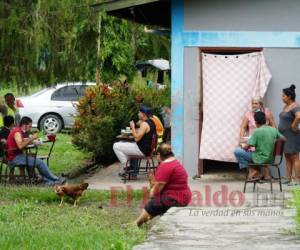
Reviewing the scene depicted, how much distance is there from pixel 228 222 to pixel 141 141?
5.14 meters

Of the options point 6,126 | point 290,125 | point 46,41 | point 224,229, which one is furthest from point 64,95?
point 224,229

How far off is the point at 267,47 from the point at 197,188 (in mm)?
2871

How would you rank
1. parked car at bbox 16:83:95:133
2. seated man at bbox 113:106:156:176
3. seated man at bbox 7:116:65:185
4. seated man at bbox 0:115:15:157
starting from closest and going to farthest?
seated man at bbox 7:116:65:185 < seated man at bbox 0:115:15:157 < seated man at bbox 113:106:156:176 < parked car at bbox 16:83:95:133

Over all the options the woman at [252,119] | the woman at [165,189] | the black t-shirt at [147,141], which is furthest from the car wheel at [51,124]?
the woman at [165,189]

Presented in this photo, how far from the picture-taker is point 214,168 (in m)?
16.1

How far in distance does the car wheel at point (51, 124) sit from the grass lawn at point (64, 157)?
9.46 ft

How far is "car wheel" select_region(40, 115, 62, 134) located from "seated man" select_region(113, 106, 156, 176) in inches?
436

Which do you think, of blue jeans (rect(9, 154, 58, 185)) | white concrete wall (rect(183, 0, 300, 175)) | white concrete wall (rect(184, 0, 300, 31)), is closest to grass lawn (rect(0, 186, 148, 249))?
blue jeans (rect(9, 154, 58, 185))

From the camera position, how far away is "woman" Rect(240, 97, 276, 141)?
1414 cm

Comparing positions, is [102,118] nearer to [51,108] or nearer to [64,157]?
[64,157]

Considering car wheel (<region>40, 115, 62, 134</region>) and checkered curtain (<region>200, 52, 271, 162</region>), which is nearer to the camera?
checkered curtain (<region>200, 52, 271, 162</region>)

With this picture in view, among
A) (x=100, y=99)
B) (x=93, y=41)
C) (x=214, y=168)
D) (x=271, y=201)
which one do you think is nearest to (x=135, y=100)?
(x=100, y=99)

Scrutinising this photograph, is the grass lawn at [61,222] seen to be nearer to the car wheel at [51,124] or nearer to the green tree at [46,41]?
the green tree at [46,41]

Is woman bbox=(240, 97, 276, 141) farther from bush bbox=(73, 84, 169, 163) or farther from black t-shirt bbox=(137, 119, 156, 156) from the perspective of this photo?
bush bbox=(73, 84, 169, 163)
